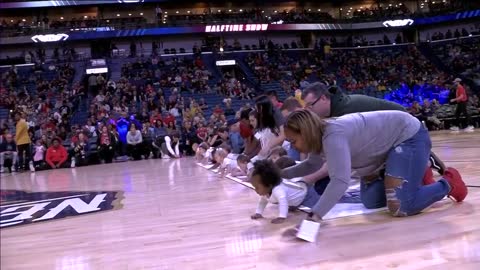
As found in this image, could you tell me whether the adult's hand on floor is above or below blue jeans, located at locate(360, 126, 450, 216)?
Result: below

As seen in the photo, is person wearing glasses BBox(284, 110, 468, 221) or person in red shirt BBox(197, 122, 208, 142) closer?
person wearing glasses BBox(284, 110, 468, 221)

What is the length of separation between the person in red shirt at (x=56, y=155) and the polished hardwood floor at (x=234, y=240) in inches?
269

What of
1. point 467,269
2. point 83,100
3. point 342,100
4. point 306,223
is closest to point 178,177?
point 342,100

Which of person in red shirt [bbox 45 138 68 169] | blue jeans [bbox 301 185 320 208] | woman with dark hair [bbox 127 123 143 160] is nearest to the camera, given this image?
blue jeans [bbox 301 185 320 208]

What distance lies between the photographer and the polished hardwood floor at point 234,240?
2.05 meters

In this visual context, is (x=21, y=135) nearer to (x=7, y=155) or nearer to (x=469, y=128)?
(x=7, y=155)

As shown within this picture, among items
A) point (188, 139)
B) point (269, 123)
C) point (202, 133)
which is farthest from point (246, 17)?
point (269, 123)

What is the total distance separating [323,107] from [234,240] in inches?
43.7

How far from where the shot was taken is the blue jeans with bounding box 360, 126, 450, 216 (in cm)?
281

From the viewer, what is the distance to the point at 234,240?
103 inches

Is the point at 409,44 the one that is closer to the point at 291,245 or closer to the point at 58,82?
the point at 58,82

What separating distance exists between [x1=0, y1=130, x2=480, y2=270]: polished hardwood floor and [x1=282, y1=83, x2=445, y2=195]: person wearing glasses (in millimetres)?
289

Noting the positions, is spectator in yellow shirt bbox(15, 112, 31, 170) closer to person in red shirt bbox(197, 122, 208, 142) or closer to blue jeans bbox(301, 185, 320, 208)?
blue jeans bbox(301, 185, 320, 208)

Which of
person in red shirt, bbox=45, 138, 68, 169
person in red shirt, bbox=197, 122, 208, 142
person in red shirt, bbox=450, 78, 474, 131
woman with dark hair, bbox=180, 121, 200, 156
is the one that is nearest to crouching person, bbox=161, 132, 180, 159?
woman with dark hair, bbox=180, 121, 200, 156
